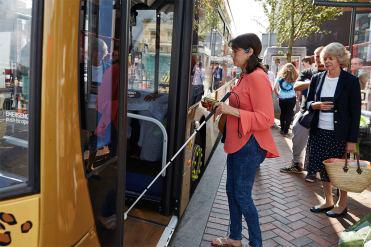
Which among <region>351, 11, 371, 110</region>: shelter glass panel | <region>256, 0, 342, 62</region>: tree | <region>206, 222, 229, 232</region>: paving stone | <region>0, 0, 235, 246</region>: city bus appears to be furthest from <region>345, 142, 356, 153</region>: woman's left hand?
<region>256, 0, 342, 62</region>: tree

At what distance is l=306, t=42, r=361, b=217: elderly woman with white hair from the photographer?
3.83m

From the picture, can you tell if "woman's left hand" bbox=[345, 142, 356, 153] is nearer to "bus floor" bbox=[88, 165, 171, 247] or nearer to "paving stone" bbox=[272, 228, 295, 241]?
"paving stone" bbox=[272, 228, 295, 241]

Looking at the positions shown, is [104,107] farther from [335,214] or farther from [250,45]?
[335,214]

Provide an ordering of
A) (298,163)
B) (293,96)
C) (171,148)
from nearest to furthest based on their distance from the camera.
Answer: (171,148) < (298,163) < (293,96)

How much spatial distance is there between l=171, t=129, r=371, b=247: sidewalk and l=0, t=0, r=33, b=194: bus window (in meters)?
2.27

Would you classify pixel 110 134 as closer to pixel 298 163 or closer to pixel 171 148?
pixel 171 148

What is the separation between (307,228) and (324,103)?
4.41 ft

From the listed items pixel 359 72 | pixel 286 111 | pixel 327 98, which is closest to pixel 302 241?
pixel 327 98

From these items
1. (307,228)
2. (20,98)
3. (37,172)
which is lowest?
(307,228)

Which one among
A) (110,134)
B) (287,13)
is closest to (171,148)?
(110,134)

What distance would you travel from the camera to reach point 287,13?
15.8 metres

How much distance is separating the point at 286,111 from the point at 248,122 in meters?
6.44

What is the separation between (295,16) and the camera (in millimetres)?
15703

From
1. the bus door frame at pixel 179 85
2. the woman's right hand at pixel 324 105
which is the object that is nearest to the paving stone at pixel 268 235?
the bus door frame at pixel 179 85
